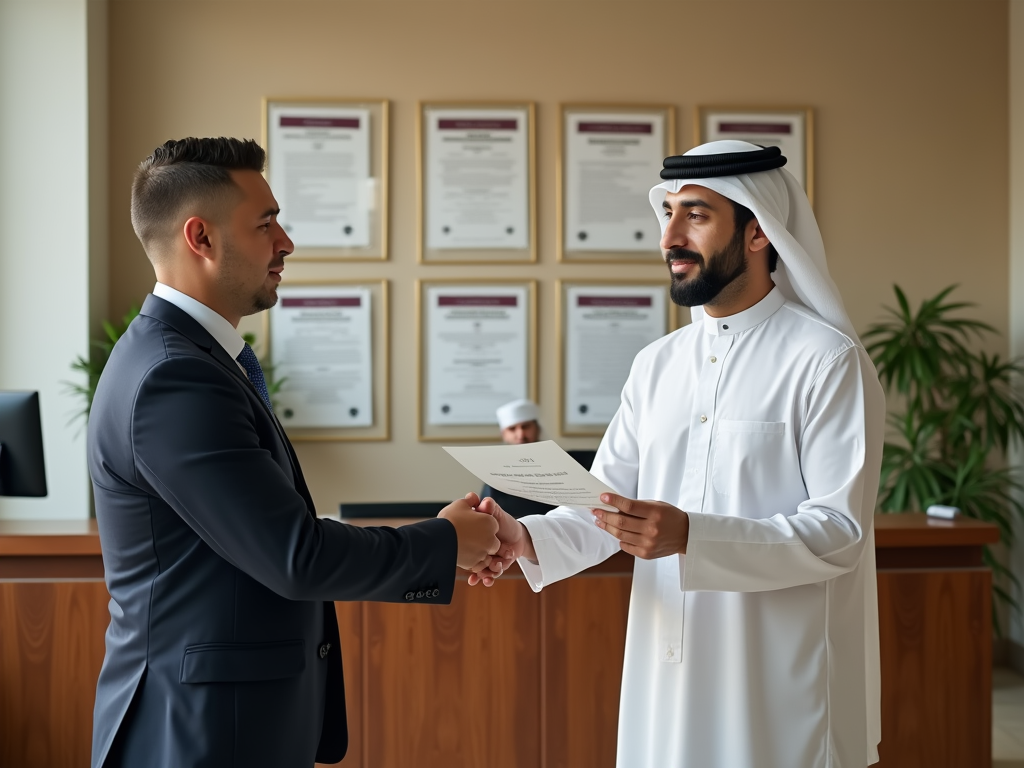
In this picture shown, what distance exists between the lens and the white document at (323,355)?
520cm

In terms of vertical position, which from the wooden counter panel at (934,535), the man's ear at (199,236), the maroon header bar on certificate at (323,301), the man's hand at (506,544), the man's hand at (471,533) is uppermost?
the maroon header bar on certificate at (323,301)

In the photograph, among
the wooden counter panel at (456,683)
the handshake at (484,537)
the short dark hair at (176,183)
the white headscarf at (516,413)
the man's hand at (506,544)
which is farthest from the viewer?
the white headscarf at (516,413)

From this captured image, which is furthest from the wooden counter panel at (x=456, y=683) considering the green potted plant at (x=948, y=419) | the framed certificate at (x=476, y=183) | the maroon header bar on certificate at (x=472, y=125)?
the maroon header bar on certificate at (x=472, y=125)

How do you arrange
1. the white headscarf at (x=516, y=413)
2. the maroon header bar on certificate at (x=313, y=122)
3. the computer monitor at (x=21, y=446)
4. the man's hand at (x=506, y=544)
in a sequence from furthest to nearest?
1. the maroon header bar on certificate at (x=313, y=122)
2. the white headscarf at (x=516, y=413)
3. the computer monitor at (x=21, y=446)
4. the man's hand at (x=506, y=544)

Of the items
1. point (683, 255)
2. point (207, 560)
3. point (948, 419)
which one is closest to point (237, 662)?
point (207, 560)

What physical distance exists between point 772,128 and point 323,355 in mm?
2890

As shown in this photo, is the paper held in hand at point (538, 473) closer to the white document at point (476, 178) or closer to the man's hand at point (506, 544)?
the man's hand at point (506, 544)

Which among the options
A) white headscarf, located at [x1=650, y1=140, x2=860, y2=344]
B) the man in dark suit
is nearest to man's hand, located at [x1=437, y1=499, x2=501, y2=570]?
the man in dark suit

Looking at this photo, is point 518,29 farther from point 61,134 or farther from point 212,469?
point 212,469

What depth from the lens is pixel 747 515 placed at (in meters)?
2.02

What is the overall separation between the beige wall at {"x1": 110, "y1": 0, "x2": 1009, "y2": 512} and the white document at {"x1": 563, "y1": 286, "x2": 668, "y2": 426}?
11cm

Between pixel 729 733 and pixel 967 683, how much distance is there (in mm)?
1819

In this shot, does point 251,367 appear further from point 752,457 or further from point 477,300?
point 477,300

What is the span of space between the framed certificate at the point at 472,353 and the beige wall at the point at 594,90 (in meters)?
0.09
